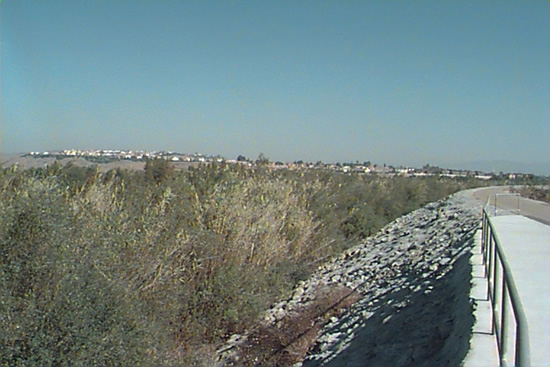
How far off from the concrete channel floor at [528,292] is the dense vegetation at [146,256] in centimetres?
438

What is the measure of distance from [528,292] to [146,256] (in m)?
6.22

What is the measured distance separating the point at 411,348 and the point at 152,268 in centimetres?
453

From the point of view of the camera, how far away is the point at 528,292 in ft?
20.0

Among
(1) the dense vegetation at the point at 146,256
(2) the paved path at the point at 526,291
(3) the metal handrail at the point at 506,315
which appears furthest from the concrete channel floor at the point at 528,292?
(1) the dense vegetation at the point at 146,256

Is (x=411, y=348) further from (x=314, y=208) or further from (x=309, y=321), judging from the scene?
(x=314, y=208)

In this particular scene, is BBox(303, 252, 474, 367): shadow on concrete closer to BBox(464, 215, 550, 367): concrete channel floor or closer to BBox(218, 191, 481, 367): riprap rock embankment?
BBox(218, 191, 481, 367): riprap rock embankment

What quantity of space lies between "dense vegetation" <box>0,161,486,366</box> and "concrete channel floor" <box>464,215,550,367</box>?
438 centimetres

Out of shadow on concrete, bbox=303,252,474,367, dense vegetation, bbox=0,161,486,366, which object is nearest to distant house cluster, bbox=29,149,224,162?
dense vegetation, bbox=0,161,486,366

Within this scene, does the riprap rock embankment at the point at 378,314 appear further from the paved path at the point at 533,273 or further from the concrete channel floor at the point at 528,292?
the paved path at the point at 533,273

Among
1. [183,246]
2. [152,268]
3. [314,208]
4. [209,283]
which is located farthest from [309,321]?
[314,208]

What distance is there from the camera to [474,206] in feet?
77.2

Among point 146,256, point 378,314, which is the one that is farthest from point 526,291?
point 146,256

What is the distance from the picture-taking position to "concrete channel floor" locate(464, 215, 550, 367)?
4711 millimetres

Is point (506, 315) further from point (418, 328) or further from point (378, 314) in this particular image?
point (378, 314)
